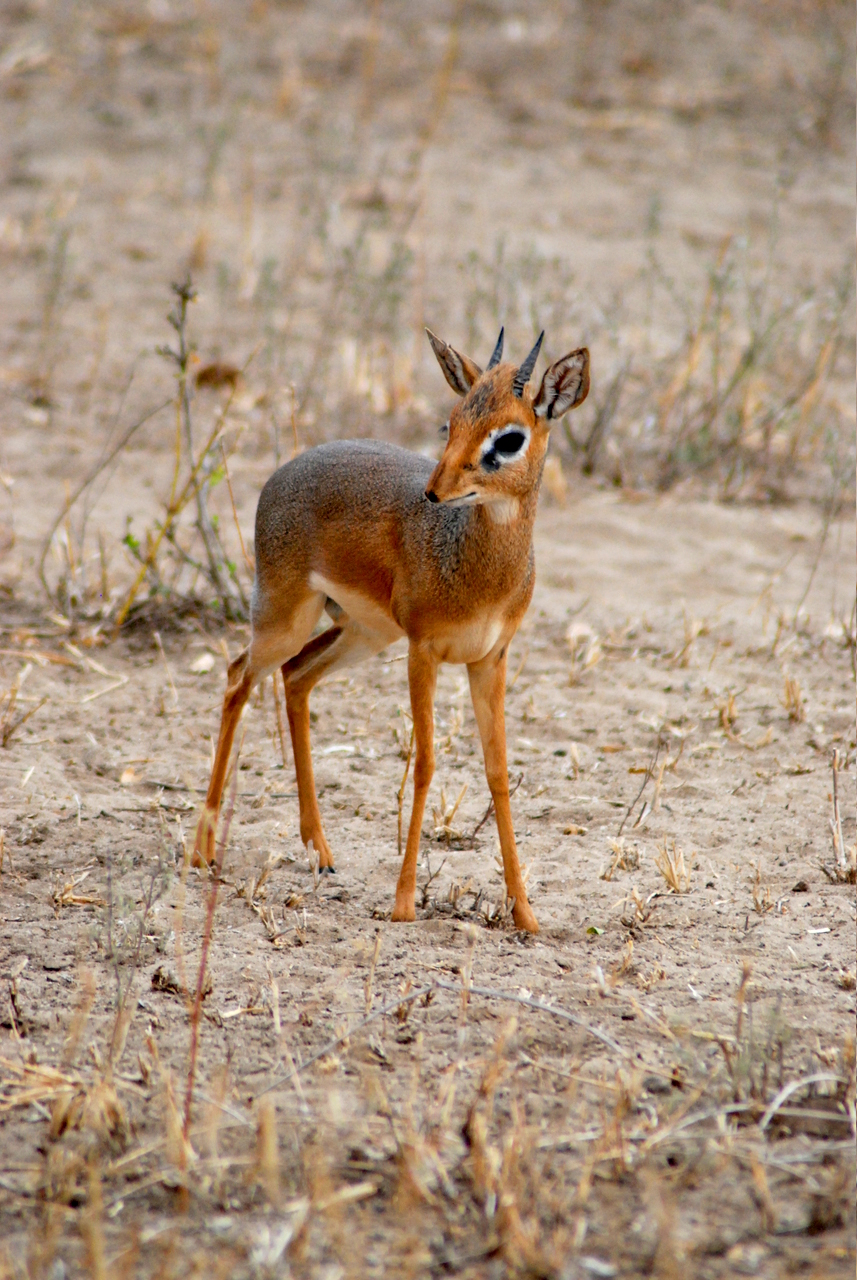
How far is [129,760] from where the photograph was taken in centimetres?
545

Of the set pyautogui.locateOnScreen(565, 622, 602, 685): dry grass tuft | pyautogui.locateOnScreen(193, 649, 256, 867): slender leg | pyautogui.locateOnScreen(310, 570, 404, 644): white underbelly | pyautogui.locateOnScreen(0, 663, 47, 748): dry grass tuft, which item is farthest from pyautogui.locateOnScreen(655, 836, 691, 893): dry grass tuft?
pyautogui.locateOnScreen(0, 663, 47, 748): dry grass tuft

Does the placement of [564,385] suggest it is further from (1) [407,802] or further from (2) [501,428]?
(1) [407,802]

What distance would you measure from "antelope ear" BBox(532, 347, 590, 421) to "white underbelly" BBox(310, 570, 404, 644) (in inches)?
35.5

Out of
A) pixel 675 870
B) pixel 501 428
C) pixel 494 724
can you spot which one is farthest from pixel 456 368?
pixel 675 870

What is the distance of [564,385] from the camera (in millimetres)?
3973

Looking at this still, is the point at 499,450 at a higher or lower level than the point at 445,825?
higher

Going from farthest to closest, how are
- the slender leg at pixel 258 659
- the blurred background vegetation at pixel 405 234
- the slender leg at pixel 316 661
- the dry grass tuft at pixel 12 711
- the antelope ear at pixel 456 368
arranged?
1. the blurred background vegetation at pixel 405 234
2. the dry grass tuft at pixel 12 711
3. the slender leg at pixel 316 661
4. the slender leg at pixel 258 659
5. the antelope ear at pixel 456 368

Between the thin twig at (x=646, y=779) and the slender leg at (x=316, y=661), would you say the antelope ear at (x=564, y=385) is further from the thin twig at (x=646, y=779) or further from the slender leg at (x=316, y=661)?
the thin twig at (x=646, y=779)

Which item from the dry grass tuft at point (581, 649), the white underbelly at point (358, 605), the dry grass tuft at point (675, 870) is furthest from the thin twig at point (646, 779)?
the white underbelly at point (358, 605)

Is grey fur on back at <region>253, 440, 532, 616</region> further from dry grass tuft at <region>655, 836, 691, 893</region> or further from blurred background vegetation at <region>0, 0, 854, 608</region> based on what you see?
blurred background vegetation at <region>0, 0, 854, 608</region>

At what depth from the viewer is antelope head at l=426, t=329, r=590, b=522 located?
3.83 meters

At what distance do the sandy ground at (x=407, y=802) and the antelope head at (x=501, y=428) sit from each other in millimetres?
1296

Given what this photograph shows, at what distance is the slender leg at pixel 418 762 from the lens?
4258 mm

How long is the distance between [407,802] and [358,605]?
3.01 feet
